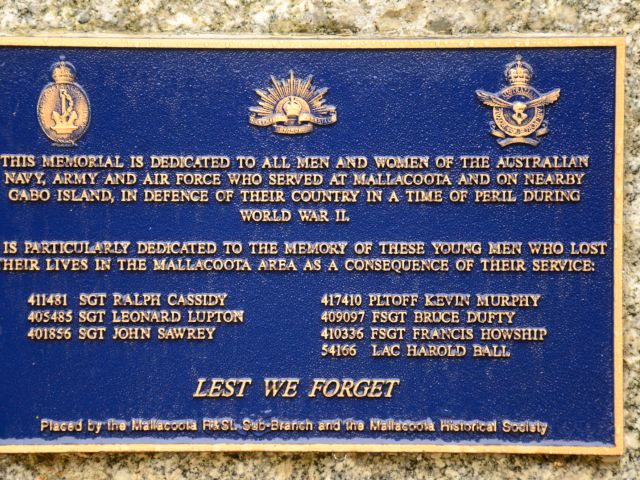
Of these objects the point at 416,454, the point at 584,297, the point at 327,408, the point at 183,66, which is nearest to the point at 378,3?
the point at 183,66

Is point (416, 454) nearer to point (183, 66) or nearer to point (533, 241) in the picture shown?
point (533, 241)

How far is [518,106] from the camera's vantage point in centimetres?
318

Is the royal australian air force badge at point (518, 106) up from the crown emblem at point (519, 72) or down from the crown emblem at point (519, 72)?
down

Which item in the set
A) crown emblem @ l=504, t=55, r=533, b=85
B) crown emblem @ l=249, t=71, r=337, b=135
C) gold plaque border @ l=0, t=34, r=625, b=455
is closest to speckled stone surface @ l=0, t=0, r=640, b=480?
gold plaque border @ l=0, t=34, r=625, b=455

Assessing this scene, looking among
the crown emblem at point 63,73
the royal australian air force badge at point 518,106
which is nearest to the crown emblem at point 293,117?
the royal australian air force badge at point 518,106

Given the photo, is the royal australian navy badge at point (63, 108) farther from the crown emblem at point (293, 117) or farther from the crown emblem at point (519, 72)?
the crown emblem at point (519, 72)

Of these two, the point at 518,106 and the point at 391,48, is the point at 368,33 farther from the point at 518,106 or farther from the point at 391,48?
the point at 518,106

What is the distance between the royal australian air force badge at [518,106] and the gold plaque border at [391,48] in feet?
0.45

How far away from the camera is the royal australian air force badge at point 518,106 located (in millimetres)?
3186

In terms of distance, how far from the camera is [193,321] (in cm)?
322

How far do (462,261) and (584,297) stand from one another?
0.62m

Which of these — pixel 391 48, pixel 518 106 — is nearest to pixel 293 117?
pixel 391 48

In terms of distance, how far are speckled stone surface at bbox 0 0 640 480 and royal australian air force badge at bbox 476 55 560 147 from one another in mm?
270

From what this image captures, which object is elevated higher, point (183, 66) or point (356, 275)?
point (183, 66)
